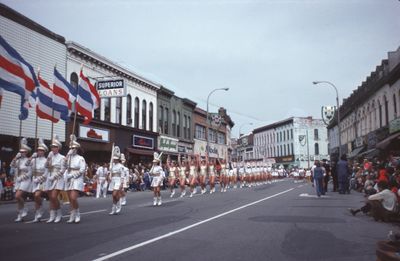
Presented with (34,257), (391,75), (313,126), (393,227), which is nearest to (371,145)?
(391,75)

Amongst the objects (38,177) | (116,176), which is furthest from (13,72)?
(116,176)

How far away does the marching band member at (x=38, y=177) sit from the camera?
11.0 m

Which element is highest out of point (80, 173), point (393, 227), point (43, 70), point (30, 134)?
point (43, 70)

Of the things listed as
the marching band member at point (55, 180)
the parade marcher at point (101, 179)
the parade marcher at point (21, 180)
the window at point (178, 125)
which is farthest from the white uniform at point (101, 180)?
the window at point (178, 125)

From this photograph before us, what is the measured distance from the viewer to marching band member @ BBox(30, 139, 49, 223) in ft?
36.1

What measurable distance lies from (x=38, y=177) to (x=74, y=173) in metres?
1.27

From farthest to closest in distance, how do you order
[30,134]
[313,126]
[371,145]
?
[313,126], [371,145], [30,134]

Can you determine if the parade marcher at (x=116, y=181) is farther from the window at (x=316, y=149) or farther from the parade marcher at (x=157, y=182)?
the window at (x=316, y=149)

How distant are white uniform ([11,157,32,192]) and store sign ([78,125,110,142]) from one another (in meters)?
18.1

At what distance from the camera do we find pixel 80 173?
10.8m

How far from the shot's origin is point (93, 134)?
30984 mm

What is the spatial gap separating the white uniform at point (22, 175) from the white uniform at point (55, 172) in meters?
0.79

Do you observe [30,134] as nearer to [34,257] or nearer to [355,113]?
[34,257]

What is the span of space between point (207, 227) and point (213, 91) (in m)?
36.8
